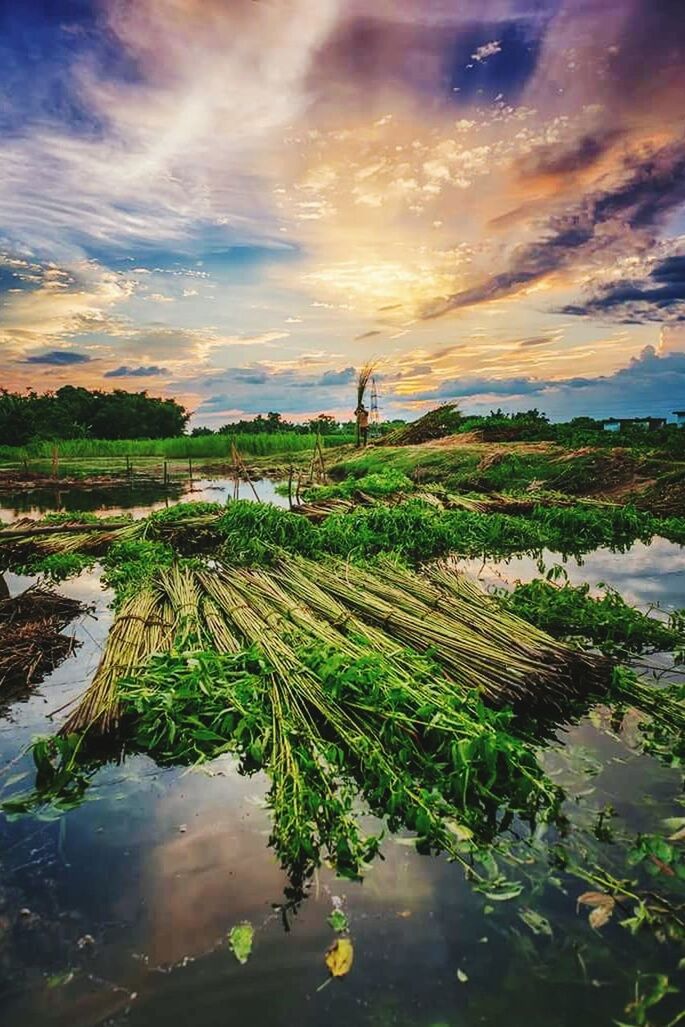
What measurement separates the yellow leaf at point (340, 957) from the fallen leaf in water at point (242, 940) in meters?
0.26

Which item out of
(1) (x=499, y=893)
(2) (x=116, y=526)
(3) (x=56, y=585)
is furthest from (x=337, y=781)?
(2) (x=116, y=526)

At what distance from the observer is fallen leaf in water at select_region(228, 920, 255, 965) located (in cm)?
191

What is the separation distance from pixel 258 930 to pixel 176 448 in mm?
28564

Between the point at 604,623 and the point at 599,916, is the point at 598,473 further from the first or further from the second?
the point at 599,916

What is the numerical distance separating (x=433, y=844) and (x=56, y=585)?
5118 millimetres

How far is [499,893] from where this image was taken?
6.86 ft

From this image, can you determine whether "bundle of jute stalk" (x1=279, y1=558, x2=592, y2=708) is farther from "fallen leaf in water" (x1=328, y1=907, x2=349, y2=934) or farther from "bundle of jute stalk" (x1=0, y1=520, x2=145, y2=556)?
"bundle of jute stalk" (x1=0, y1=520, x2=145, y2=556)

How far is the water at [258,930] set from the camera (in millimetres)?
1750

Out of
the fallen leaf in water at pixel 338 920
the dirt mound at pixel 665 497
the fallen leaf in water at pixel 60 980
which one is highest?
the dirt mound at pixel 665 497

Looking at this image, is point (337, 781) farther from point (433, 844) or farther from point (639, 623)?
point (639, 623)

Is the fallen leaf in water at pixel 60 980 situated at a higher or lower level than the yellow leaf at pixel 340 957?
lower

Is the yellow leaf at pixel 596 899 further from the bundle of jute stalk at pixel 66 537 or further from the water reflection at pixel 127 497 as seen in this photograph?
the water reflection at pixel 127 497

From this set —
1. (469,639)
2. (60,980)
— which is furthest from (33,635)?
(469,639)

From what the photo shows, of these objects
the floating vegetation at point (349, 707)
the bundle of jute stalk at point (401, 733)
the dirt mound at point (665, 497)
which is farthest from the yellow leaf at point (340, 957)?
the dirt mound at point (665, 497)
